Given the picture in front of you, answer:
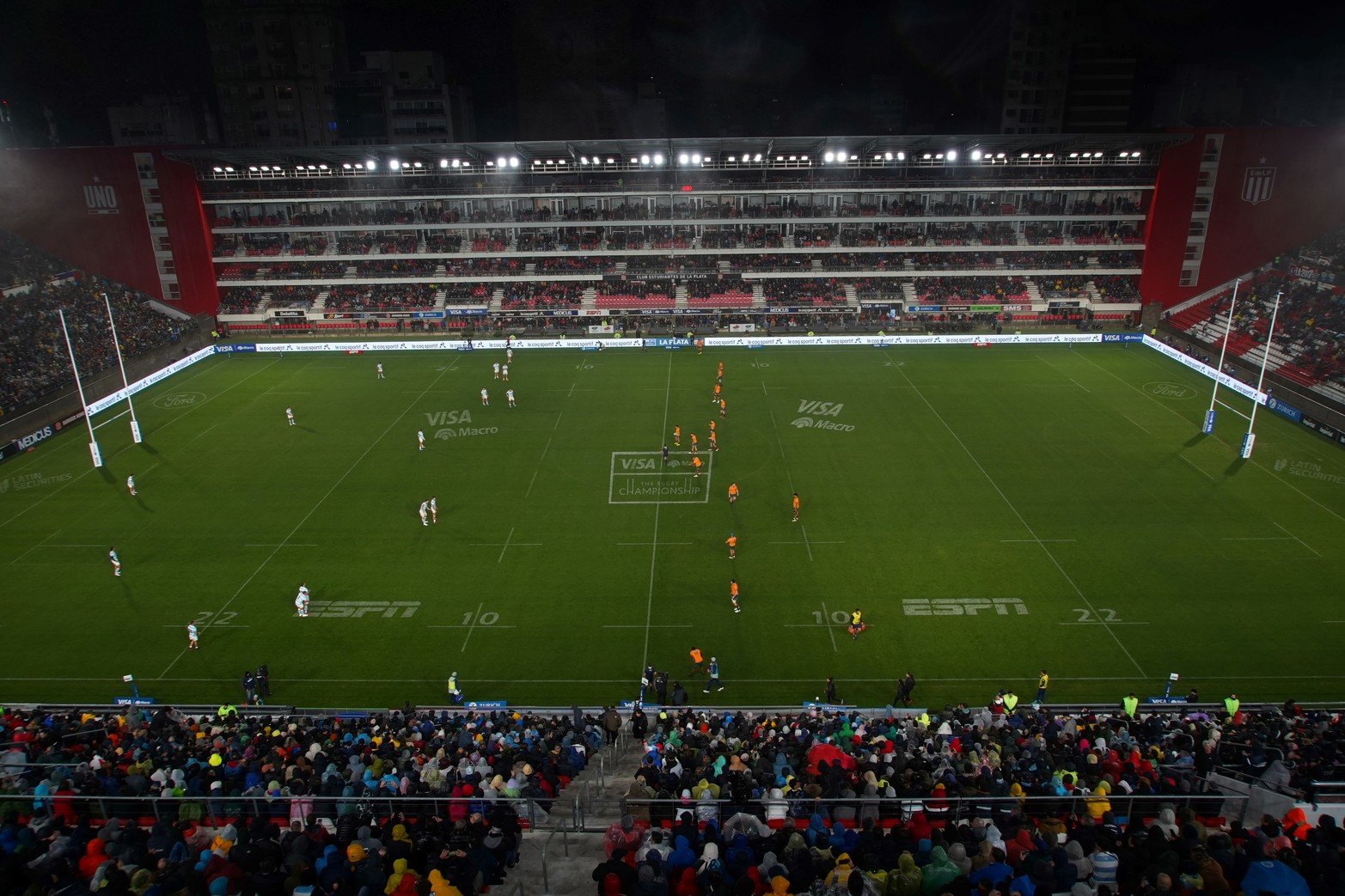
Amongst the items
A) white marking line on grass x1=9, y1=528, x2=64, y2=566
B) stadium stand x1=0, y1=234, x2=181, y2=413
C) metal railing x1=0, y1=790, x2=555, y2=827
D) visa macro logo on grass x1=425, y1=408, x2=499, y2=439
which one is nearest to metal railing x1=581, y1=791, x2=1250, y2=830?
metal railing x1=0, y1=790, x2=555, y2=827

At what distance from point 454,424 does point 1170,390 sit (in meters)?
40.5

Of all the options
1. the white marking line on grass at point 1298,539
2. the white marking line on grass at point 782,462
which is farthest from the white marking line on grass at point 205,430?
the white marking line on grass at point 1298,539

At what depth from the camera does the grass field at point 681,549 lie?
901 inches

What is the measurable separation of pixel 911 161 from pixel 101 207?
63.9m

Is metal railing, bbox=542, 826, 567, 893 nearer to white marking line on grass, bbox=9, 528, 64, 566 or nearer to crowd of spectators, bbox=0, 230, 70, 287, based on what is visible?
white marking line on grass, bbox=9, 528, 64, 566

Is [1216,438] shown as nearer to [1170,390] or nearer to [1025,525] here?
[1170,390]

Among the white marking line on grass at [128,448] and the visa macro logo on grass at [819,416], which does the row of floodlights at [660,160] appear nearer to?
the white marking line on grass at [128,448]

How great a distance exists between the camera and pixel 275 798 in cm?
1208

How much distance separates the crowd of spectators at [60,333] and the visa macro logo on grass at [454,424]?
70.8 feet

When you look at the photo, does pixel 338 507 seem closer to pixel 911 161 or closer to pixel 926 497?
pixel 926 497

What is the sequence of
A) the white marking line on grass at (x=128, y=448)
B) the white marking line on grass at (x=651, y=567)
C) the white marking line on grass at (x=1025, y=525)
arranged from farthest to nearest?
the white marking line on grass at (x=128, y=448) < the white marking line on grass at (x=651, y=567) < the white marking line on grass at (x=1025, y=525)

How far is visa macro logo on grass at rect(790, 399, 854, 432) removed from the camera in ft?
134

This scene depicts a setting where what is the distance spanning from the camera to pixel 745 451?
3759cm

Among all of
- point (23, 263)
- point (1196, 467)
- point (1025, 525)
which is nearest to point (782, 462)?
point (1025, 525)
